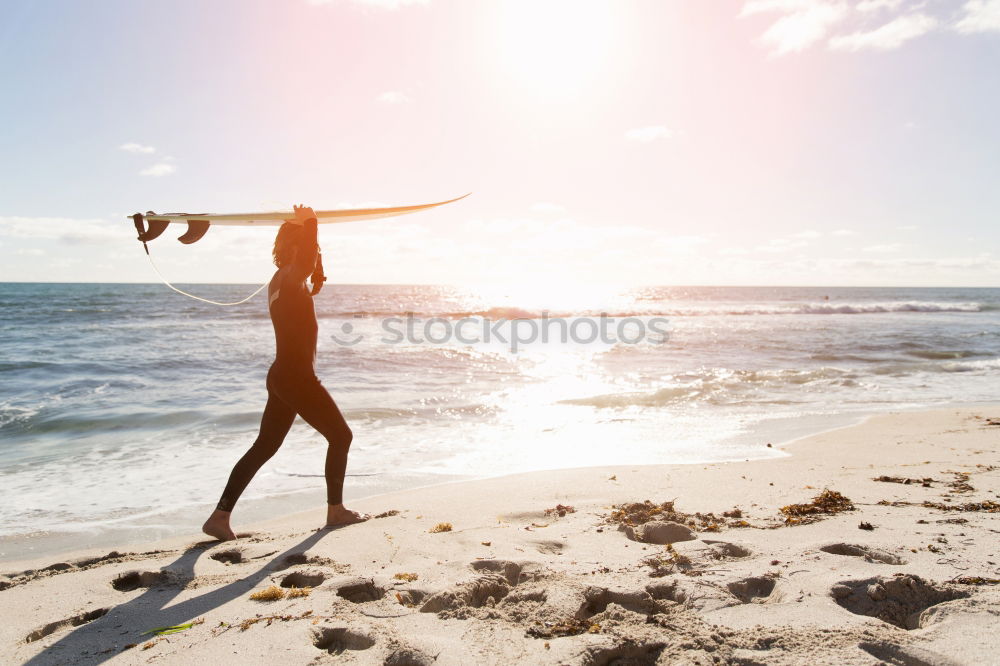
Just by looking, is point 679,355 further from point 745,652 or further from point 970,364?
point 745,652

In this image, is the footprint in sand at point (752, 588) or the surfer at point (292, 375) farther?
the surfer at point (292, 375)

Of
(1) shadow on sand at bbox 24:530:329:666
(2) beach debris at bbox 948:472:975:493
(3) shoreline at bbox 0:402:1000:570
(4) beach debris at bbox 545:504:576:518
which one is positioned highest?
(2) beach debris at bbox 948:472:975:493

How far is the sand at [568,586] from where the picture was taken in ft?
7.08

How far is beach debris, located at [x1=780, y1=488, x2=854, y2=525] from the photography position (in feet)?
11.4

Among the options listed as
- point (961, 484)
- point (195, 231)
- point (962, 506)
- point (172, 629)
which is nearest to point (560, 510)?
point (172, 629)

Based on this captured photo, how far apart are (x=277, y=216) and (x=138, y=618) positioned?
8.36ft

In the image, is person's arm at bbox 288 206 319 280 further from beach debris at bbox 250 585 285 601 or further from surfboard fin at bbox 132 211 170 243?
beach debris at bbox 250 585 285 601

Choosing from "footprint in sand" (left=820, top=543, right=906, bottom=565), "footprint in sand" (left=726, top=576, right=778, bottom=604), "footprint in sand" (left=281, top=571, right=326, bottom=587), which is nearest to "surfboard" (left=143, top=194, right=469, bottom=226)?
"footprint in sand" (left=281, top=571, right=326, bottom=587)

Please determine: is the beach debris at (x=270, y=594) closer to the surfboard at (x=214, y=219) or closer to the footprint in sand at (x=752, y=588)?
the footprint in sand at (x=752, y=588)

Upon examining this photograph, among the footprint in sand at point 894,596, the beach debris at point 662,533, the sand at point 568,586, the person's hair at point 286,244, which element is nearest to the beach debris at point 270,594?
the sand at point 568,586

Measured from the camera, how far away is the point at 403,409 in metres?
A: 8.47

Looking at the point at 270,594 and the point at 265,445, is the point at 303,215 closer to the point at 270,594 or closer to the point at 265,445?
the point at 265,445

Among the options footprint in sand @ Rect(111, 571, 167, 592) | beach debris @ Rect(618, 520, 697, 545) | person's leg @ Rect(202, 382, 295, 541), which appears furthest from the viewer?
person's leg @ Rect(202, 382, 295, 541)

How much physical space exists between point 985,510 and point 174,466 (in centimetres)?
632
